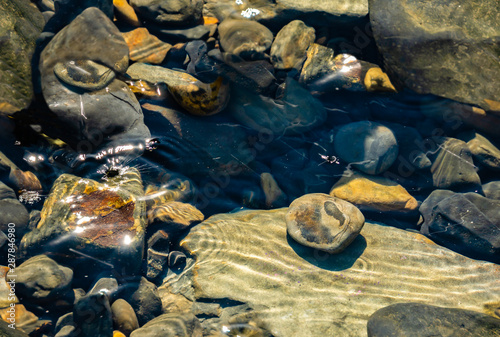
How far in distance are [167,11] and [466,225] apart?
408 centimetres

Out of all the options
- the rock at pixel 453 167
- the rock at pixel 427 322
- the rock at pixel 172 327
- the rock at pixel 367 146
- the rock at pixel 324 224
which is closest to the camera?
the rock at pixel 427 322

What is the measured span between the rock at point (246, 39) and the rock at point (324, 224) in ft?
5.90

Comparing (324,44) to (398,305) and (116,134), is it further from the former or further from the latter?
(398,305)

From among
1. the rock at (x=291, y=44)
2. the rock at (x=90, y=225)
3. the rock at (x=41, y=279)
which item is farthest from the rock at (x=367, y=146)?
the rock at (x=41, y=279)

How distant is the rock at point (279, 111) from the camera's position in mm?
3770

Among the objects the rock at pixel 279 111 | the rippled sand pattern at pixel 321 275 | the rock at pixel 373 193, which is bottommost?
the rippled sand pattern at pixel 321 275

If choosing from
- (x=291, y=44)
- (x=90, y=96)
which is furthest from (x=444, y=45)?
(x=90, y=96)

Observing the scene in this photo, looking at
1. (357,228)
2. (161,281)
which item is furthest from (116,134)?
(357,228)

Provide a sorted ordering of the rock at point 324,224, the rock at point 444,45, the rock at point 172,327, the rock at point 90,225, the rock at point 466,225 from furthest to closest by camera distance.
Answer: the rock at point 444,45
the rock at point 466,225
the rock at point 324,224
the rock at point 90,225
the rock at point 172,327

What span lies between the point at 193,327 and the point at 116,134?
1.97 m

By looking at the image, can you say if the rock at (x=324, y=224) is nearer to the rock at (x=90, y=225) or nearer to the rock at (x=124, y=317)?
the rock at (x=90, y=225)

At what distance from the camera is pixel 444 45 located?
3625mm

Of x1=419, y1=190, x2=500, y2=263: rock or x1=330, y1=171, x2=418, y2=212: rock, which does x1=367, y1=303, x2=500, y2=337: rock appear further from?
x1=330, y1=171, x2=418, y2=212: rock

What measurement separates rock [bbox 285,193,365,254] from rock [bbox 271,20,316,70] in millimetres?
1645
